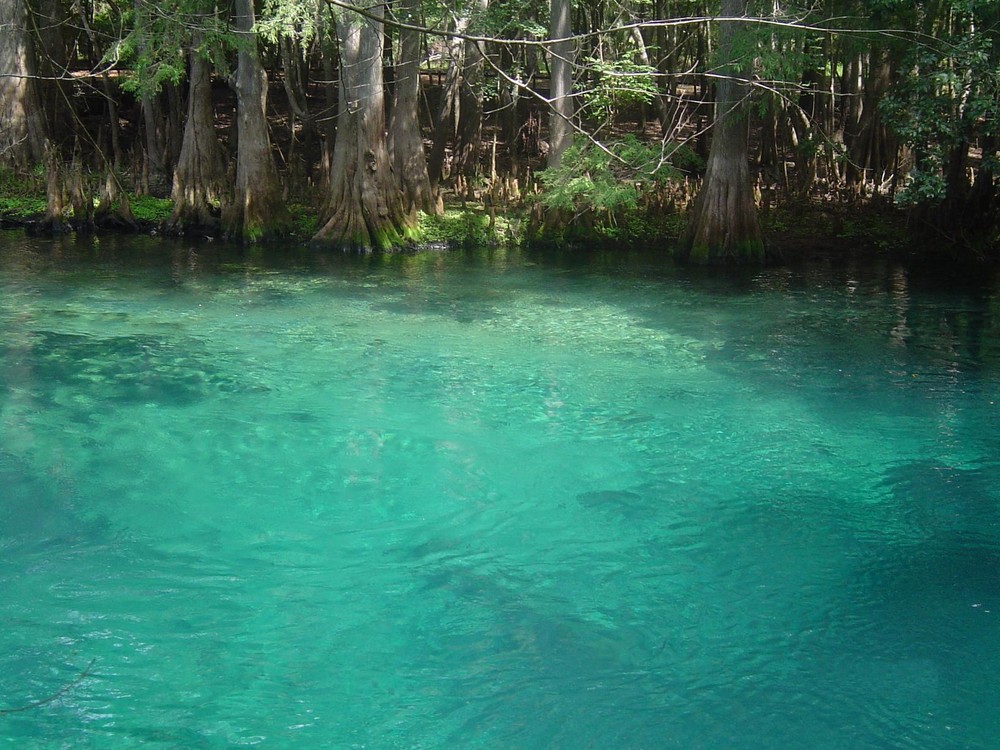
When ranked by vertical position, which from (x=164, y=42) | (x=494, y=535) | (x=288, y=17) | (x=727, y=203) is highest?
(x=288, y=17)

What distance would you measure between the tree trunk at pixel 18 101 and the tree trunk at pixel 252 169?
5629 mm

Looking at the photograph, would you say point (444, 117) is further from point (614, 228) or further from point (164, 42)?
point (164, 42)

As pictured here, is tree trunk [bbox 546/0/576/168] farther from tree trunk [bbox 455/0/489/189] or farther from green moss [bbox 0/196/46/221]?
green moss [bbox 0/196/46/221]

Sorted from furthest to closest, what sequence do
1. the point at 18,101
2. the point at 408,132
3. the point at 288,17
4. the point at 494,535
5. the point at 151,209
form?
the point at 18,101 → the point at 151,209 → the point at 408,132 → the point at 288,17 → the point at 494,535

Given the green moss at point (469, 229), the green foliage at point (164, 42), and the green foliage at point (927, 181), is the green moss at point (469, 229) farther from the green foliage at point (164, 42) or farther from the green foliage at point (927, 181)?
the green foliage at point (927, 181)

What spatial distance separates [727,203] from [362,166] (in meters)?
6.33

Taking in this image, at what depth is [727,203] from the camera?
55.9 ft

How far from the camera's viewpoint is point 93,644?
4836 millimetres

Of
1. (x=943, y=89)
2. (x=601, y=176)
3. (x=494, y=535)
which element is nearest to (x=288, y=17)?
(x=601, y=176)

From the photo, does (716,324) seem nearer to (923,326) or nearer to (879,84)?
(923,326)

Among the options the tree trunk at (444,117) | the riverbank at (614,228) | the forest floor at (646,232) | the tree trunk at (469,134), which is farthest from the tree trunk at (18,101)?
the tree trunk at (469,134)

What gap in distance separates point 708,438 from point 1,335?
7.52 m

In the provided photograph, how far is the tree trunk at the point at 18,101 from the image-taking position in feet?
70.0

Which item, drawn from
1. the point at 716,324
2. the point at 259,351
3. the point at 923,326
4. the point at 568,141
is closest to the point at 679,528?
the point at 259,351
